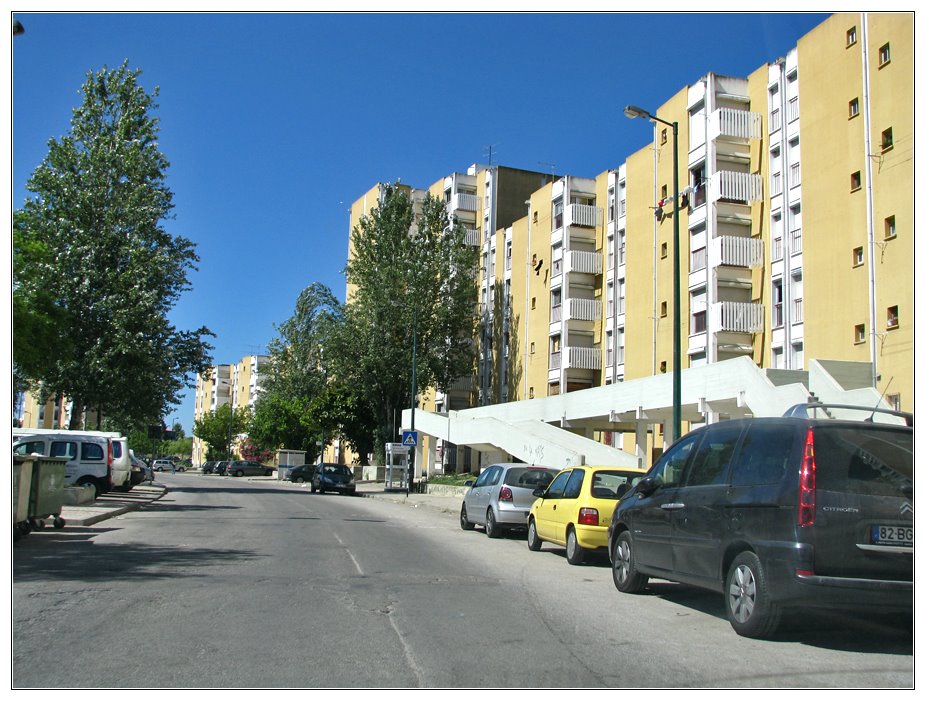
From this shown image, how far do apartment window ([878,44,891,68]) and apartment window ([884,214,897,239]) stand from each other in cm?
472

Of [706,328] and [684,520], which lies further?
[706,328]

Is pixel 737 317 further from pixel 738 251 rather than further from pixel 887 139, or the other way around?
pixel 887 139

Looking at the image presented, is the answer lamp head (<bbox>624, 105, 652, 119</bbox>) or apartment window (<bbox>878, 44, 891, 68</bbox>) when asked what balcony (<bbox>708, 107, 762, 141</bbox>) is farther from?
lamp head (<bbox>624, 105, 652, 119</bbox>)

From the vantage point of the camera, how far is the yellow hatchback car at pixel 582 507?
43.4 feet

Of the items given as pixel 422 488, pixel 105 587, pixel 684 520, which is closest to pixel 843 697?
pixel 684 520

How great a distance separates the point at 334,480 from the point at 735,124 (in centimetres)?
2394

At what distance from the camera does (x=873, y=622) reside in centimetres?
825

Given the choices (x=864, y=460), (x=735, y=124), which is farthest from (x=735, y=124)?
(x=864, y=460)

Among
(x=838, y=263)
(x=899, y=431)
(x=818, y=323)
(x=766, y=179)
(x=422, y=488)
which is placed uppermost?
(x=766, y=179)

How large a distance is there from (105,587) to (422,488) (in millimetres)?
35999

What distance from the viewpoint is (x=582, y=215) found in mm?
46906

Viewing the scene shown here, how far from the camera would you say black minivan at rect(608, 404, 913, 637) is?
690 cm

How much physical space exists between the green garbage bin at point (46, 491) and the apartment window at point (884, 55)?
24887 mm

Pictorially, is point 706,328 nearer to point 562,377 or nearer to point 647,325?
point 647,325
